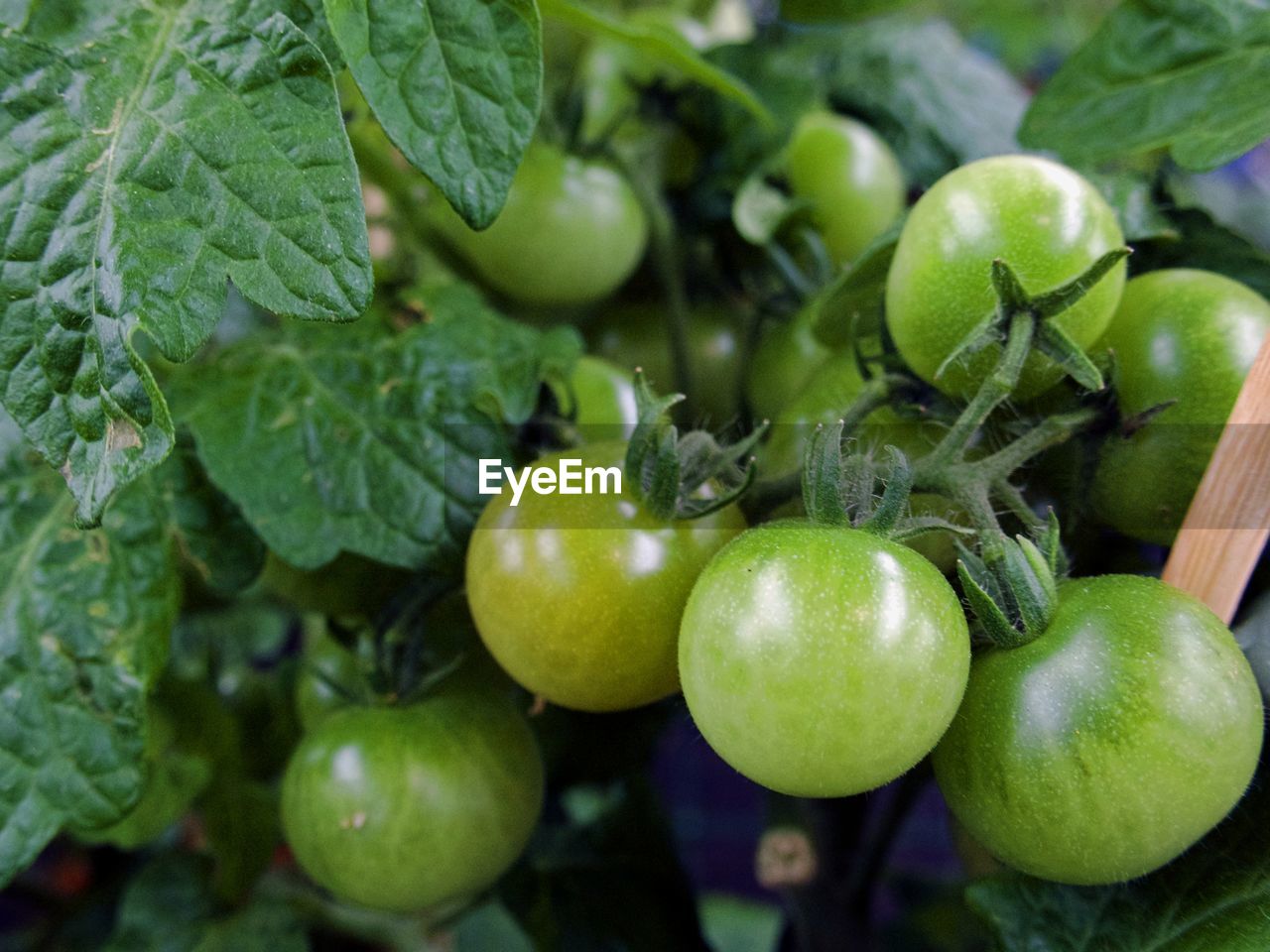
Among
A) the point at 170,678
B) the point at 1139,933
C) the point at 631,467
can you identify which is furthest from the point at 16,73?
the point at 1139,933

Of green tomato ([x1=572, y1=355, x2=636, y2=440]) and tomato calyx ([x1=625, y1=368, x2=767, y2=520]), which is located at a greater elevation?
tomato calyx ([x1=625, y1=368, x2=767, y2=520])

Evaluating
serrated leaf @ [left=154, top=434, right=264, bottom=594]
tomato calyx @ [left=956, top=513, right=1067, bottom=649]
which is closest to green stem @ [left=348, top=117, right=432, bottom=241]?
serrated leaf @ [left=154, top=434, right=264, bottom=594]

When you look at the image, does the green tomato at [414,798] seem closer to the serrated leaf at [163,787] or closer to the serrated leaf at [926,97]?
the serrated leaf at [163,787]

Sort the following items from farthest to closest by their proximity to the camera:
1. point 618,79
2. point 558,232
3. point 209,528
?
point 618,79 → point 558,232 → point 209,528

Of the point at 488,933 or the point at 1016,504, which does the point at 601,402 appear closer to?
the point at 1016,504

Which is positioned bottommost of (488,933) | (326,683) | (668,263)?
(488,933)

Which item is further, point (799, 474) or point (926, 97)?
point (926, 97)

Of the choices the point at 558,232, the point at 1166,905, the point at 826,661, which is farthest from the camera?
the point at 558,232

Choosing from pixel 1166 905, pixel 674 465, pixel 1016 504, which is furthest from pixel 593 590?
pixel 1166 905

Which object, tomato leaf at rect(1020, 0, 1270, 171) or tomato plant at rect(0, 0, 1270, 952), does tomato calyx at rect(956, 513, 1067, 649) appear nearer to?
tomato plant at rect(0, 0, 1270, 952)
